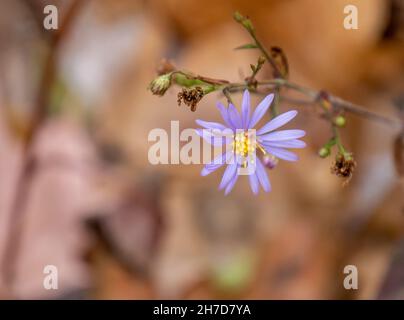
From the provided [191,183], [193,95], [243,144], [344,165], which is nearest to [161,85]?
[193,95]

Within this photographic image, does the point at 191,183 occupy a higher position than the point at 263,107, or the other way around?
the point at 263,107

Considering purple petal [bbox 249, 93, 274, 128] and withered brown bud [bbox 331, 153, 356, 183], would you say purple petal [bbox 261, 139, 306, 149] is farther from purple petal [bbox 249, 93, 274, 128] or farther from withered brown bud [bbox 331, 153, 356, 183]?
withered brown bud [bbox 331, 153, 356, 183]

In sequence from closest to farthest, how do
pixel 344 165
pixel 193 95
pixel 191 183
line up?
pixel 193 95, pixel 344 165, pixel 191 183

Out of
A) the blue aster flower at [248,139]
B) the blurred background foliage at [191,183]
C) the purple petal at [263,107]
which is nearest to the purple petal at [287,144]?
the blue aster flower at [248,139]

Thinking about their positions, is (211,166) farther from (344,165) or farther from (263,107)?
(344,165)

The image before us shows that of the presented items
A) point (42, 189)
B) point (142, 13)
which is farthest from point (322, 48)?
point (42, 189)

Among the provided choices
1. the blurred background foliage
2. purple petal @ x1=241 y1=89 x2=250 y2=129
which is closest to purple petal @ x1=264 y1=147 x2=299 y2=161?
purple petal @ x1=241 y1=89 x2=250 y2=129

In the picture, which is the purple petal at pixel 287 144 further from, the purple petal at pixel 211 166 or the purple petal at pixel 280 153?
the purple petal at pixel 211 166
